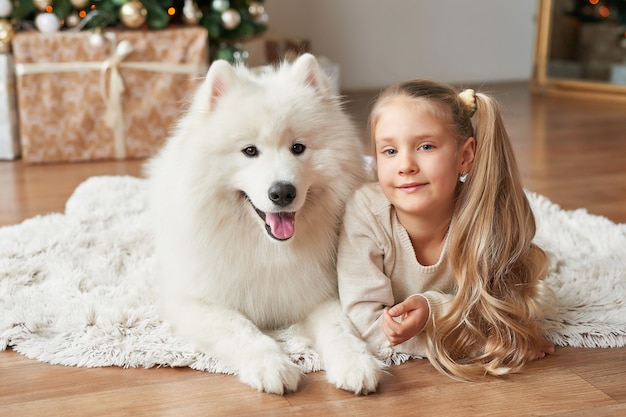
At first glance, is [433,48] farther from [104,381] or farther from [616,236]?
[104,381]

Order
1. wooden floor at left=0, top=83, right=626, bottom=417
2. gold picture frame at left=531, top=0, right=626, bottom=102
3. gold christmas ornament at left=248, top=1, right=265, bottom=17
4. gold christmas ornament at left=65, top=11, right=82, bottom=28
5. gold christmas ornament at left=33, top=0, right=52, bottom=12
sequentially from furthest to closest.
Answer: gold picture frame at left=531, top=0, right=626, bottom=102 → gold christmas ornament at left=248, top=1, right=265, bottom=17 → gold christmas ornament at left=65, top=11, right=82, bottom=28 → gold christmas ornament at left=33, top=0, right=52, bottom=12 → wooden floor at left=0, top=83, right=626, bottom=417

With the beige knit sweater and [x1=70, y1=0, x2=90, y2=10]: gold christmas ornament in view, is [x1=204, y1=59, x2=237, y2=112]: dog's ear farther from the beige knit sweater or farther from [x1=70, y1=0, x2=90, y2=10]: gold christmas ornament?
[x1=70, y1=0, x2=90, y2=10]: gold christmas ornament

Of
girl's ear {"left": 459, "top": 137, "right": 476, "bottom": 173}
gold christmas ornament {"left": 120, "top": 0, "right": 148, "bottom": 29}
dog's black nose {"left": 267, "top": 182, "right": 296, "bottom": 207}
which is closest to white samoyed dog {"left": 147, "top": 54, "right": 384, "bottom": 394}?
dog's black nose {"left": 267, "top": 182, "right": 296, "bottom": 207}

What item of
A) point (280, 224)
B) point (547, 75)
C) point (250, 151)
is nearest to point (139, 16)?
point (250, 151)

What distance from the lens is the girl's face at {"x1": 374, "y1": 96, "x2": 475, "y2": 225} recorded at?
5.03ft

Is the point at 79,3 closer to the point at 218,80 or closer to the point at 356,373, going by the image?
the point at 218,80

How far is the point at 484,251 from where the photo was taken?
157cm

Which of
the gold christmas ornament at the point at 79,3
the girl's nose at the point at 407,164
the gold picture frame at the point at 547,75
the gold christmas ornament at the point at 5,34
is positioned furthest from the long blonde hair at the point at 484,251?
the gold picture frame at the point at 547,75

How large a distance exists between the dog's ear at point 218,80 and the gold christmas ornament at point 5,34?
2.24m

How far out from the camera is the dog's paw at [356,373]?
1.42m

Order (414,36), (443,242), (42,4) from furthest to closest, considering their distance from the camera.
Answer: (414,36) → (42,4) → (443,242)

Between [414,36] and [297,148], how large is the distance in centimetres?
442

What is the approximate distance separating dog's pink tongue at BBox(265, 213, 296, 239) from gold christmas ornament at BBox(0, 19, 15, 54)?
2.45 m

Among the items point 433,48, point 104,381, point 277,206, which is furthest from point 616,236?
point 433,48
